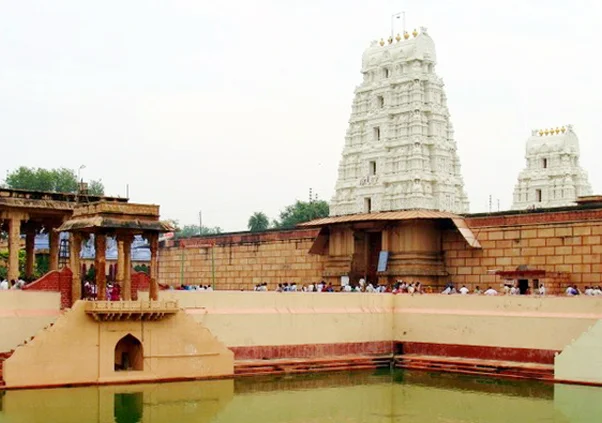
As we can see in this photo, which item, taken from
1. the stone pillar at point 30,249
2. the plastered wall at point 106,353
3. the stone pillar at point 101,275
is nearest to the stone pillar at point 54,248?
the stone pillar at point 30,249

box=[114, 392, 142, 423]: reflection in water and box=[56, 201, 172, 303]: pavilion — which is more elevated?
box=[56, 201, 172, 303]: pavilion

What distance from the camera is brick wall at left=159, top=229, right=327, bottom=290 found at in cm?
4134

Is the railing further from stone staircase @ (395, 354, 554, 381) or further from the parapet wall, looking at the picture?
stone staircase @ (395, 354, 554, 381)

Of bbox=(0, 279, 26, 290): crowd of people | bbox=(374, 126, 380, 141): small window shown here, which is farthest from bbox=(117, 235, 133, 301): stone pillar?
bbox=(374, 126, 380, 141): small window

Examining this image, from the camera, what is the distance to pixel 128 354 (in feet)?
88.8

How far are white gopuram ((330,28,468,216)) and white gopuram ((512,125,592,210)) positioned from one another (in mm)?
18053

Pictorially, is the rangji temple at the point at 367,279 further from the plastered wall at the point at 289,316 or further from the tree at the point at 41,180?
the tree at the point at 41,180

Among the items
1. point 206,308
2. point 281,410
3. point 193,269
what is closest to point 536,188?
point 193,269

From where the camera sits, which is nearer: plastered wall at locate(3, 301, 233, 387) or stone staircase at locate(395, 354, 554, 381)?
plastered wall at locate(3, 301, 233, 387)

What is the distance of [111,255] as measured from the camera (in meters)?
47.7

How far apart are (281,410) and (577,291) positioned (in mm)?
11752

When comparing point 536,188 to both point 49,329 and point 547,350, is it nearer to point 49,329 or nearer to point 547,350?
point 547,350

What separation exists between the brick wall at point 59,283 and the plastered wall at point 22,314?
0.30 meters

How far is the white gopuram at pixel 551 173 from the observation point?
55.8m
